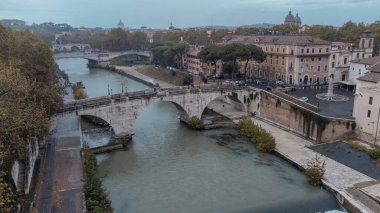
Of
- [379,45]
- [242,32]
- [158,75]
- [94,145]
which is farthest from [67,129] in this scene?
[242,32]

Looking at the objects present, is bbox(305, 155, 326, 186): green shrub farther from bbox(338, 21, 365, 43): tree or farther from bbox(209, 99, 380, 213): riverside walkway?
bbox(338, 21, 365, 43): tree

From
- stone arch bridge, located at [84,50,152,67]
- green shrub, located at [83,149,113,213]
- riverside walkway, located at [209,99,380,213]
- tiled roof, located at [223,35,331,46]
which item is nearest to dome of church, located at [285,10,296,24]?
stone arch bridge, located at [84,50,152,67]

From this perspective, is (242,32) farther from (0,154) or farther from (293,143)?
(0,154)

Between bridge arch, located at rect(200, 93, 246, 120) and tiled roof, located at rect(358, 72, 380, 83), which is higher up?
tiled roof, located at rect(358, 72, 380, 83)

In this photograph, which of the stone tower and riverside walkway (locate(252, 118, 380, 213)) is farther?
the stone tower

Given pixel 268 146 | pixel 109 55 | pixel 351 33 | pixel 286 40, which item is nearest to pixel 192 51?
pixel 286 40

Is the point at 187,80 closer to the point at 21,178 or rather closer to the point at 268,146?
the point at 268,146

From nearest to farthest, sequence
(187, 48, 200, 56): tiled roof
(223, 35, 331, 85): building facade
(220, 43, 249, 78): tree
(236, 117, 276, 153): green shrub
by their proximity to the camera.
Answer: (236, 117, 276, 153): green shrub < (220, 43, 249, 78): tree < (223, 35, 331, 85): building facade < (187, 48, 200, 56): tiled roof
